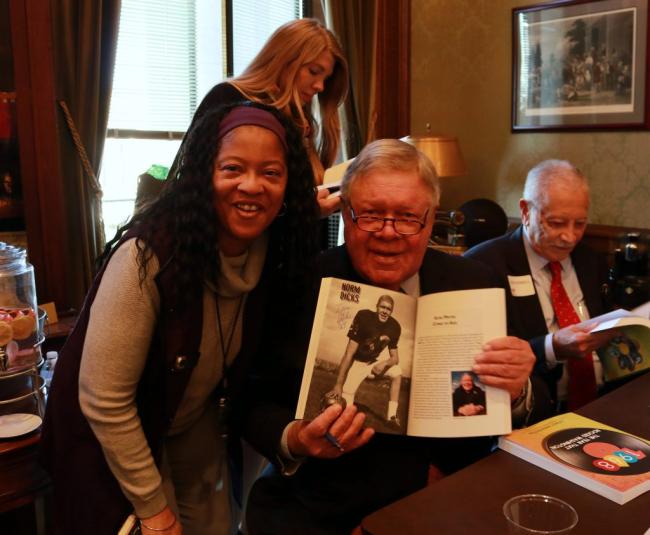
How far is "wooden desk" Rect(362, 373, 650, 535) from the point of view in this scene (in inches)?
37.6

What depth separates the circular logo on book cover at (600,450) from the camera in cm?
108

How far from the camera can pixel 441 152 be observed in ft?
11.8

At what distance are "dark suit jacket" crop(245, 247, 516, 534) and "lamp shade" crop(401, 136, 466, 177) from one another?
225 cm

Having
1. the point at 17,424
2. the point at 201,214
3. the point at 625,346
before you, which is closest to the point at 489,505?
the point at 201,214

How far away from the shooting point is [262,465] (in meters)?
1.65

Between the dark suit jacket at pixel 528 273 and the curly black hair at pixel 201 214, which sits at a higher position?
the curly black hair at pixel 201 214

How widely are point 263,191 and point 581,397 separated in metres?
1.20

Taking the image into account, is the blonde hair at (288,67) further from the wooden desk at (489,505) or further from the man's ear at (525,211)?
the wooden desk at (489,505)

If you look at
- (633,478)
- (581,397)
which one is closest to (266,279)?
(633,478)

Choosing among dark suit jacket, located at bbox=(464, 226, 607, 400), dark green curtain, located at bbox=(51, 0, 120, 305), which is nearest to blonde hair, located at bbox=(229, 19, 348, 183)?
dark suit jacket, located at bbox=(464, 226, 607, 400)

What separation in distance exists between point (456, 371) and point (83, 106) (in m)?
2.20

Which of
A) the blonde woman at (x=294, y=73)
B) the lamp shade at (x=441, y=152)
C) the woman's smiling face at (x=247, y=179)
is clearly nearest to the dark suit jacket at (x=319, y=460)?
the woman's smiling face at (x=247, y=179)

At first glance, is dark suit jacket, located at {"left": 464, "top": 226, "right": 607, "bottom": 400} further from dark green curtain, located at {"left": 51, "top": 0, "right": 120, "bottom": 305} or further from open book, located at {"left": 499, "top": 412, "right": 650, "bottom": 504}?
dark green curtain, located at {"left": 51, "top": 0, "right": 120, "bottom": 305}

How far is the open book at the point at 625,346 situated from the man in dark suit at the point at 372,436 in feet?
1.32
